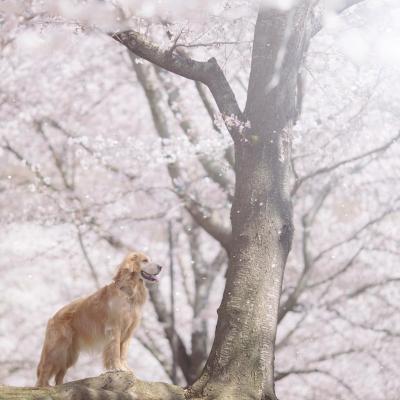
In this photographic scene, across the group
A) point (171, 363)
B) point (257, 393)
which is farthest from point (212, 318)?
point (257, 393)

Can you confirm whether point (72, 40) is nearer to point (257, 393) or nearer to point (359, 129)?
point (359, 129)

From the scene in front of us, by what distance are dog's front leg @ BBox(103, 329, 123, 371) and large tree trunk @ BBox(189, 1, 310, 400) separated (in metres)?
0.76

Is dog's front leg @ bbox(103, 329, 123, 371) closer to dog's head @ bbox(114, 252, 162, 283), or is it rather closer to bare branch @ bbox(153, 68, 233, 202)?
dog's head @ bbox(114, 252, 162, 283)

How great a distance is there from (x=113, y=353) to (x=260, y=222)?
1.82 metres

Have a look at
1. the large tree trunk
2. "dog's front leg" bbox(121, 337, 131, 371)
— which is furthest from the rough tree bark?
"dog's front leg" bbox(121, 337, 131, 371)

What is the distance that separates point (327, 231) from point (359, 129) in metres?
1.84

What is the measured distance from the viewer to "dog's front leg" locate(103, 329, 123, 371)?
621 cm

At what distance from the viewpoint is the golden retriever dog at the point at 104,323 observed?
6.29 metres

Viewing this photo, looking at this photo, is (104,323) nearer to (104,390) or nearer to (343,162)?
(104,390)

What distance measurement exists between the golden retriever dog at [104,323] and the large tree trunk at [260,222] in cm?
79

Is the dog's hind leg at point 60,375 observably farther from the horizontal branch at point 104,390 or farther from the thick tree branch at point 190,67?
the thick tree branch at point 190,67

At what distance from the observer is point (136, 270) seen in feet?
21.0

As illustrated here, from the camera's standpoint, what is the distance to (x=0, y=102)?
40.3ft

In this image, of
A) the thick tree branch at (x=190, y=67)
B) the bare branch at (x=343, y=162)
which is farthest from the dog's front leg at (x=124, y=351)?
the bare branch at (x=343, y=162)
